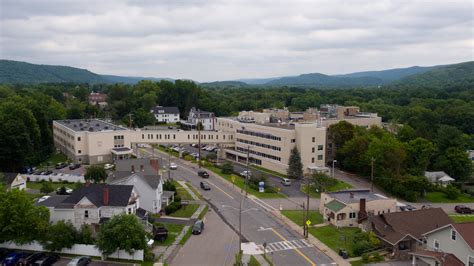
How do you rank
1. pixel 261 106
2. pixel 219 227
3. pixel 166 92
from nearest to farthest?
pixel 219 227
pixel 166 92
pixel 261 106

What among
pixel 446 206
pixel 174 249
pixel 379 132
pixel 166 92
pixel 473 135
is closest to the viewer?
pixel 174 249

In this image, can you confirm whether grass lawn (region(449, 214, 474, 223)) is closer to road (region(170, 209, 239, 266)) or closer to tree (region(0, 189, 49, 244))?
road (region(170, 209, 239, 266))

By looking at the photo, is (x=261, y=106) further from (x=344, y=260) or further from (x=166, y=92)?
(x=344, y=260)

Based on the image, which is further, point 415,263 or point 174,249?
point 174,249

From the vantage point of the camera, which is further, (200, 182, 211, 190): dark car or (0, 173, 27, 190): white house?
(200, 182, 211, 190): dark car

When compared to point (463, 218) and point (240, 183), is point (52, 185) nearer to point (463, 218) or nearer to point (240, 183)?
point (240, 183)

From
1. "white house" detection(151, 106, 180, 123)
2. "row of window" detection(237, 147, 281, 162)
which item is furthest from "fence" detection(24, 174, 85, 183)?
"white house" detection(151, 106, 180, 123)

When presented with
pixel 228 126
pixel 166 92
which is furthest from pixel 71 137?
pixel 166 92

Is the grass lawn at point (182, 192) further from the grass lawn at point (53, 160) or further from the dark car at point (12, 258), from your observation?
the grass lawn at point (53, 160)
